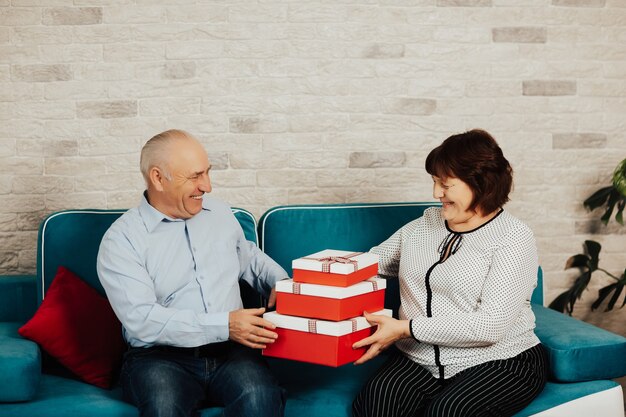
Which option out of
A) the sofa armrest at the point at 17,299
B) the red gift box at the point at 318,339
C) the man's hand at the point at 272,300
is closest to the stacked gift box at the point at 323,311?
the red gift box at the point at 318,339

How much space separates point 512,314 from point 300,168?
1.22 m

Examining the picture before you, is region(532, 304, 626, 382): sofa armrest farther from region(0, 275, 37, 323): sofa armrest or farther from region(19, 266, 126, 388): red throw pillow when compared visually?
region(0, 275, 37, 323): sofa armrest

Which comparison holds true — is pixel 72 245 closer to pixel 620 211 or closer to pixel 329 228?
pixel 329 228

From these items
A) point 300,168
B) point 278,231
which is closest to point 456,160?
point 278,231

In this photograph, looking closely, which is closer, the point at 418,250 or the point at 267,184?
the point at 418,250

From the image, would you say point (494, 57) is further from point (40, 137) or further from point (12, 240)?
point (12, 240)

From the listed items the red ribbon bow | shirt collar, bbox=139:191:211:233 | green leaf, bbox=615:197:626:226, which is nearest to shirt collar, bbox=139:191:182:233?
shirt collar, bbox=139:191:211:233

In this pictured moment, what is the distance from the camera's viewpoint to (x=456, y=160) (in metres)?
2.34

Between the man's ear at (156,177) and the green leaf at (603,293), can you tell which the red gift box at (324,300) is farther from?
the green leaf at (603,293)

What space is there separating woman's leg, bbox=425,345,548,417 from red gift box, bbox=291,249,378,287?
0.40 m

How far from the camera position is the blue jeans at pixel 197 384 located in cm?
214

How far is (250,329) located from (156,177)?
0.54m

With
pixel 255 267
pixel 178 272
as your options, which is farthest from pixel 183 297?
pixel 255 267

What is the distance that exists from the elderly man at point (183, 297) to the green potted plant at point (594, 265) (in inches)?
55.7
